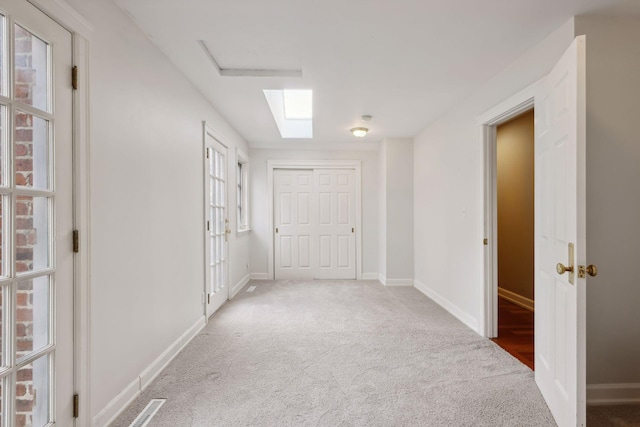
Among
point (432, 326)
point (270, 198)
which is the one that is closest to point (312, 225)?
point (270, 198)

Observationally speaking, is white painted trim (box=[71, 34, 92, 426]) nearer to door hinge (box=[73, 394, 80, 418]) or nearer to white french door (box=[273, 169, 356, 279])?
door hinge (box=[73, 394, 80, 418])

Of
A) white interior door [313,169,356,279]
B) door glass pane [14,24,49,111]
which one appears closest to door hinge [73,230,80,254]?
door glass pane [14,24,49,111]

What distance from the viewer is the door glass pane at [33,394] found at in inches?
51.8

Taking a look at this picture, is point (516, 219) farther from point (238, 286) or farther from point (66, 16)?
point (66, 16)

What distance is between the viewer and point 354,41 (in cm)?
230

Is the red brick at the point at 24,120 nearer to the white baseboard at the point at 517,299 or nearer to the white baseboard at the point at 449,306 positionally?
the white baseboard at the point at 449,306

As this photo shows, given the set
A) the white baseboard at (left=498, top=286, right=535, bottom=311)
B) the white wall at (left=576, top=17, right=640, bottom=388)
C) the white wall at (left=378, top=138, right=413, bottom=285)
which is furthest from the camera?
the white wall at (left=378, top=138, right=413, bottom=285)

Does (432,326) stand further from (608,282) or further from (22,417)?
(22,417)

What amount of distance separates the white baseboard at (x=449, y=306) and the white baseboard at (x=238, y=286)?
8.78 ft

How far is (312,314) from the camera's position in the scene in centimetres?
377

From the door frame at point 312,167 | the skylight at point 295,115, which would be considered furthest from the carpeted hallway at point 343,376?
the skylight at point 295,115

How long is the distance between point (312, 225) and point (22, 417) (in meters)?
4.69

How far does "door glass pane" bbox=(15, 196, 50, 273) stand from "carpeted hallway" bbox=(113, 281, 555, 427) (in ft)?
3.45

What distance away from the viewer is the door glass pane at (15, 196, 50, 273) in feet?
4.34
